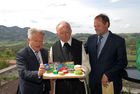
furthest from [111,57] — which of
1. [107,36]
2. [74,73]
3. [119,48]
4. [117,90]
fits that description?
[74,73]

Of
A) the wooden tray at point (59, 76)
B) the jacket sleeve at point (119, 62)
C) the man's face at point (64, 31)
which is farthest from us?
the jacket sleeve at point (119, 62)

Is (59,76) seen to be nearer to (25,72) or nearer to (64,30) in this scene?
(25,72)

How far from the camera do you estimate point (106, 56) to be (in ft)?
10.0

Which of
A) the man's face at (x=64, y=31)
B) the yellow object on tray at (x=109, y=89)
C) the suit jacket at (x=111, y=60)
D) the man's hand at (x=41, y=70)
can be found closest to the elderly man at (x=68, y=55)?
the man's face at (x=64, y=31)

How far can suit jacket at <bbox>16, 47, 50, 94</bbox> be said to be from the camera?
243 centimetres

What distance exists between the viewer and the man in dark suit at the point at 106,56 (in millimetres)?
2994

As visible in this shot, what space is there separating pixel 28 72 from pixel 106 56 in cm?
162

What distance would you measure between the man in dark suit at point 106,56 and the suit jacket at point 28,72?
1261 mm

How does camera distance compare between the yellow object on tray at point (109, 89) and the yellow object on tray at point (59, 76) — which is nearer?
the yellow object on tray at point (59, 76)

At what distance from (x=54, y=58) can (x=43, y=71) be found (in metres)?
0.66

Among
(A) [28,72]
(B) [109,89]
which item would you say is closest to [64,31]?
(A) [28,72]

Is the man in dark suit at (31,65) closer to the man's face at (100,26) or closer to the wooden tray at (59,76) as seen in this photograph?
the wooden tray at (59,76)

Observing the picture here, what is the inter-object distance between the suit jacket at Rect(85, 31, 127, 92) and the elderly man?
0.96 ft

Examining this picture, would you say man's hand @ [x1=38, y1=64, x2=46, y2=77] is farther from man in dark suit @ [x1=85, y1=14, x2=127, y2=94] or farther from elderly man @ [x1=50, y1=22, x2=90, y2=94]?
man in dark suit @ [x1=85, y1=14, x2=127, y2=94]
